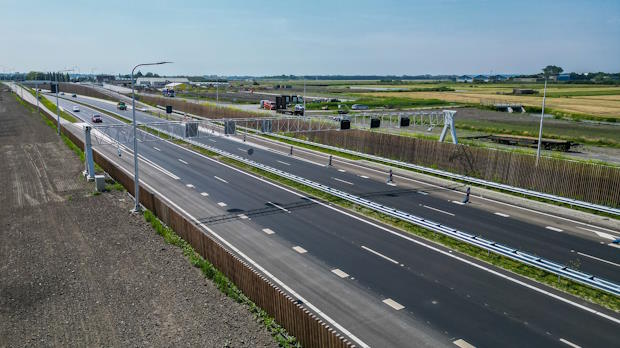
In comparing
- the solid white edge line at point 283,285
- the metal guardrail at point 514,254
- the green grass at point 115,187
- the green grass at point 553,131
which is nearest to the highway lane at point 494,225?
the metal guardrail at point 514,254

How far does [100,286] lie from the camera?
1956cm

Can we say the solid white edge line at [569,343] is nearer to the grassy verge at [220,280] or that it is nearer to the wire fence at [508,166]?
the grassy verge at [220,280]

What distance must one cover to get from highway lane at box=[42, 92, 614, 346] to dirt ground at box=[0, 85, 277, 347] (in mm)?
4113

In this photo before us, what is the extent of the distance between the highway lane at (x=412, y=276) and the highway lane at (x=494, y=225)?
5.04 meters

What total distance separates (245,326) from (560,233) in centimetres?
2092

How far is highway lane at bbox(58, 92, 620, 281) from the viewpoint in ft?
75.9

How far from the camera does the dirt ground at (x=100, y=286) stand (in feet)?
51.9

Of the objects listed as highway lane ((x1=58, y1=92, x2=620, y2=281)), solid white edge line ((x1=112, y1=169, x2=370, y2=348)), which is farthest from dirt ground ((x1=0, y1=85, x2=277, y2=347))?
highway lane ((x1=58, y1=92, x2=620, y2=281))

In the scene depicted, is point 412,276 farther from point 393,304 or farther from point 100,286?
point 100,286

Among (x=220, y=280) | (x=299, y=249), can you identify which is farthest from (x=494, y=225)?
(x=220, y=280)

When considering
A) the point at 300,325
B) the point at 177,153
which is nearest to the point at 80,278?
the point at 300,325

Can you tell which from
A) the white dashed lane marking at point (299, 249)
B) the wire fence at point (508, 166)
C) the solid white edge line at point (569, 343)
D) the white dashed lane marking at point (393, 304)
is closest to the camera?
the solid white edge line at point (569, 343)

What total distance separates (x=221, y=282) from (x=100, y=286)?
5310 mm

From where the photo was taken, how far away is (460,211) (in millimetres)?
31562
